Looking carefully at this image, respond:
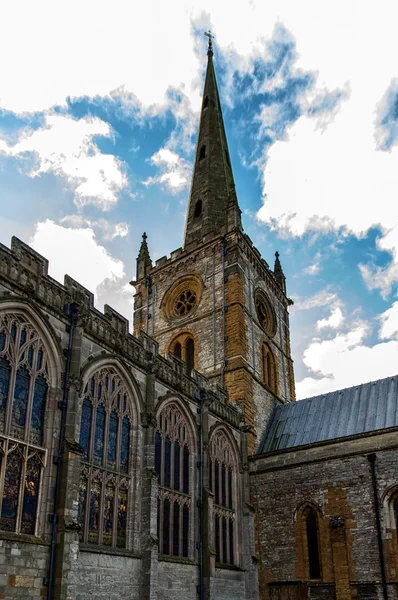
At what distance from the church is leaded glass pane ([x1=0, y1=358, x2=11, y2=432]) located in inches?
1.8

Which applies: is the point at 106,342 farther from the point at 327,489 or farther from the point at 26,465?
the point at 327,489

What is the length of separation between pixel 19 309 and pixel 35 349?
110cm

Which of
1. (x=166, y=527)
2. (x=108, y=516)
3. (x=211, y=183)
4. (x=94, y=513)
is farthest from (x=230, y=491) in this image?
(x=211, y=183)

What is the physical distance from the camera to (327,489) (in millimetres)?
21562

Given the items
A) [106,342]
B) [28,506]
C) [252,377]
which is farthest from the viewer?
[252,377]

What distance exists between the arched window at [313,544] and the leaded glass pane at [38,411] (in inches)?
504

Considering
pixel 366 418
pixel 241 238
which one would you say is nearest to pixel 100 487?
pixel 366 418

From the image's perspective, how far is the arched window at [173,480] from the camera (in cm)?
1772

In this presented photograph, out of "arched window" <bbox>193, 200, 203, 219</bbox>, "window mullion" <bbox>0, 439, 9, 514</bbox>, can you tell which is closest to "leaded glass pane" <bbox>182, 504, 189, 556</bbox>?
"window mullion" <bbox>0, 439, 9, 514</bbox>

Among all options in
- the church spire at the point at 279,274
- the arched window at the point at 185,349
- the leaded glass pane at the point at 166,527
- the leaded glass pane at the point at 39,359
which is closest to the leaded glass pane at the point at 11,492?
the leaded glass pane at the point at 39,359

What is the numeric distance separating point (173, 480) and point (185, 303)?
13938 millimetres

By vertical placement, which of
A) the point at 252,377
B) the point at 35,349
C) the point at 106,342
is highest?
the point at 252,377

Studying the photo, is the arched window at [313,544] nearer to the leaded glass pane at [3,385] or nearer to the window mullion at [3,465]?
the window mullion at [3,465]

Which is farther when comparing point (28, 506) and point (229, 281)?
point (229, 281)
